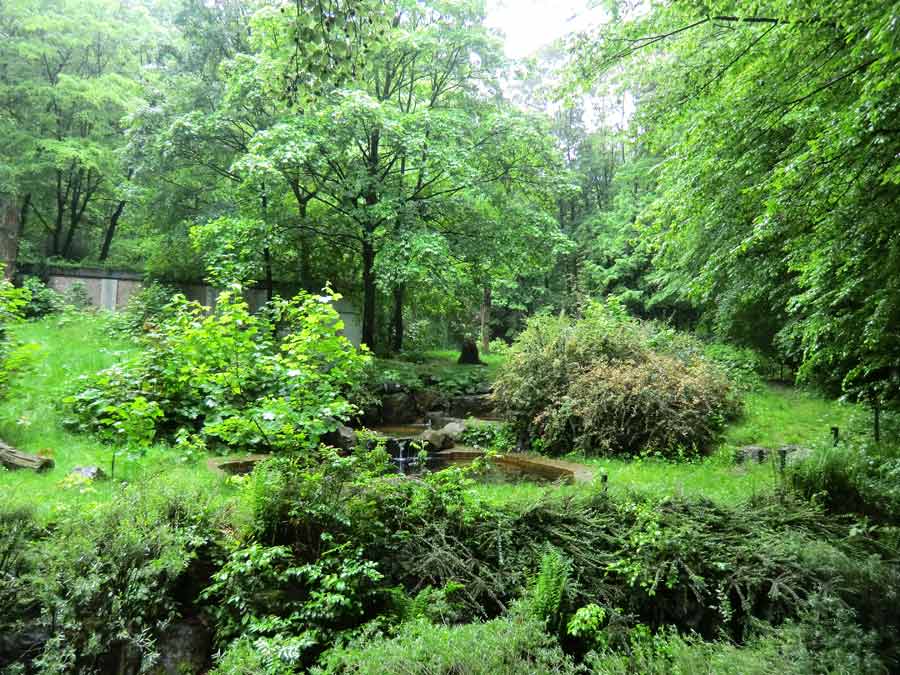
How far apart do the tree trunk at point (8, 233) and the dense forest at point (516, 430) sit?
469 cm

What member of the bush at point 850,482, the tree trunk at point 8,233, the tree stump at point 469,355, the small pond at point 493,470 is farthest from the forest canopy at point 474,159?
the small pond at point 493,470

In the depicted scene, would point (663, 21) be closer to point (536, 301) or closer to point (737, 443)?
point (737, 443)

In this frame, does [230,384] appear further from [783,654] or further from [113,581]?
[783,654]

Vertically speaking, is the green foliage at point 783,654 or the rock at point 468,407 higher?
the rock at point 468,407

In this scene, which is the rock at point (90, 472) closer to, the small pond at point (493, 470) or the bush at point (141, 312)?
the small pond at point (493, 470)

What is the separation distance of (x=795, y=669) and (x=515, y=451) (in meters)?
6.07

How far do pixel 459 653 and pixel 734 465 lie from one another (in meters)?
5.70

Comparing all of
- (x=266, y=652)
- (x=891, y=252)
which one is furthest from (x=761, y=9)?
(x=266, y=652)

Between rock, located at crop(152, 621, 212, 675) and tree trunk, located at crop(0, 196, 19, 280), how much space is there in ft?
51.0

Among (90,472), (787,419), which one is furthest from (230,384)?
(787,419)

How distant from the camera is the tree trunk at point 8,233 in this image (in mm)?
15258

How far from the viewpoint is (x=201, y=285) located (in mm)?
16953

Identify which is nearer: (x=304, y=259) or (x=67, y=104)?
(x=304, y=259)

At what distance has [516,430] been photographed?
9.15 m
